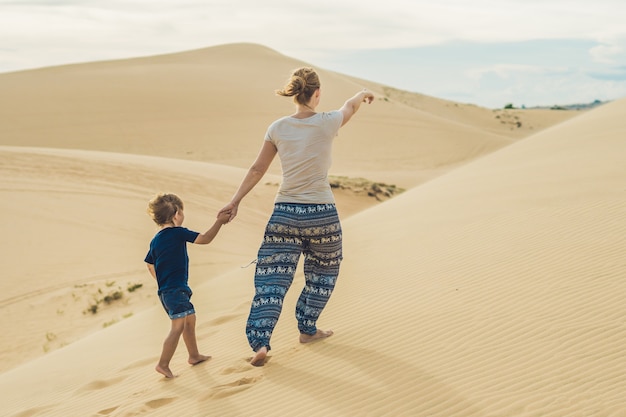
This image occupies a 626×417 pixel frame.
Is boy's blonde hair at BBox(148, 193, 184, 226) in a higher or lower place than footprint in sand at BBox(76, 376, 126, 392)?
higher

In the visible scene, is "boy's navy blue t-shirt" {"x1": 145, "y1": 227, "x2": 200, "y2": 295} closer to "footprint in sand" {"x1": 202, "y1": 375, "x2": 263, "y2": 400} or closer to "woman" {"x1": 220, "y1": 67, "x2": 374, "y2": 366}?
"woman" {"x1": 220, "y1": 67, "x2": 374, "y2": 366}

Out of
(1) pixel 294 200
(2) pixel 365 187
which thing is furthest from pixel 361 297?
(2) pixel 365 187

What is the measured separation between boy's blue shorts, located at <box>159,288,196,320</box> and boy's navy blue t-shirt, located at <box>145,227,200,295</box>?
0.12 ft

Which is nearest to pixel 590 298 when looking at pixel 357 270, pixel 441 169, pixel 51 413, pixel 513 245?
pixel 513 245

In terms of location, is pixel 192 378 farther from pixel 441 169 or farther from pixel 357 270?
pixel 441 169

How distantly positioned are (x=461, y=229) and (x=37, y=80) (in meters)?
46.2

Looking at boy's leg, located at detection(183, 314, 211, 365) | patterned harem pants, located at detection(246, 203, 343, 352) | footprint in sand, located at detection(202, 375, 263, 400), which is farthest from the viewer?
boy's leg, located at detection(183, 314, 211, 365)

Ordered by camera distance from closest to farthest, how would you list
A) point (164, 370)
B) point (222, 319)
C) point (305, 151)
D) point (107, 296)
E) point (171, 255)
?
point (305, 151) → point (171, 255) → point (164, 370) → point (222, 319) → point (107, 296)

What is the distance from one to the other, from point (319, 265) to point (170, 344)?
1185 millimetres

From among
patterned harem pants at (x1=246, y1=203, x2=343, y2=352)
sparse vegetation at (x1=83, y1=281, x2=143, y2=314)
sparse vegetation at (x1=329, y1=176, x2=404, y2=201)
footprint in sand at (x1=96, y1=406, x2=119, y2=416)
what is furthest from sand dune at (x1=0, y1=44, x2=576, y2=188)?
footprint in sand at (x1=96, y1=406, x2=119, y2=416)

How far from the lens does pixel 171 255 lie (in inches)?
197

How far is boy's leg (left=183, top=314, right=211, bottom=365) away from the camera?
523 cm

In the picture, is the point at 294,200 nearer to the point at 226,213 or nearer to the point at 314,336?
the point at 226,213

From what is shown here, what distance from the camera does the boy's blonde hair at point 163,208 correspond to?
16.3 ft
